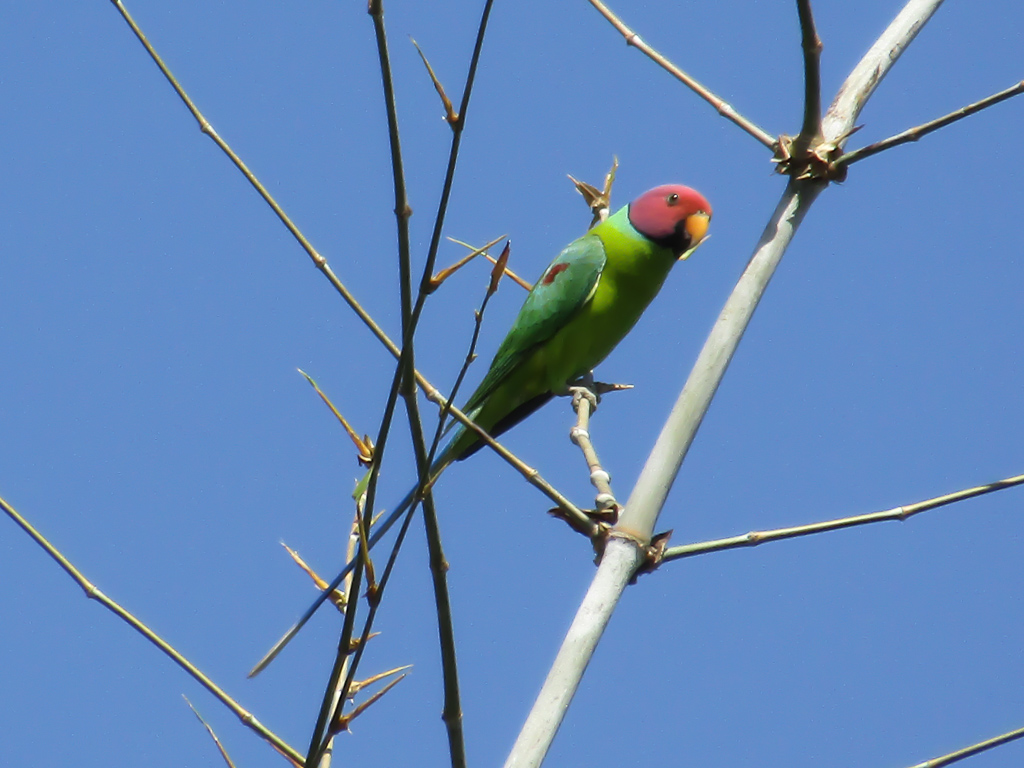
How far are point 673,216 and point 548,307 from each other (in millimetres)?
703

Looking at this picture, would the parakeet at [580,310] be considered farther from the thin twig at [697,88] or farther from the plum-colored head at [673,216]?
the thin twig at [697,88]

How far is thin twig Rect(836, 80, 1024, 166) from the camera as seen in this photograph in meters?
1.95

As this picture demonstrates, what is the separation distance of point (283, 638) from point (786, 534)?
95cm

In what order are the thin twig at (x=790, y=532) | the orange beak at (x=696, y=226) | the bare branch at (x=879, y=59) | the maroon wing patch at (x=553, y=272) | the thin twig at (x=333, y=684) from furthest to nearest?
the orange beak at (x=696, y=226) < the maroon wing patch at (x=553, y=272) < the bare branch at (x=879, y=59) < the thin twig at (x=790, y=532) < the thin twig at (x=333, y=684)

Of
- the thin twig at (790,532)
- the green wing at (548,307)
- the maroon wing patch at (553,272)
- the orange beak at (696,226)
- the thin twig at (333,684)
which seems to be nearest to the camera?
the thin twig at (333,684)

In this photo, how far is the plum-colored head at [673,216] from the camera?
4.39 m

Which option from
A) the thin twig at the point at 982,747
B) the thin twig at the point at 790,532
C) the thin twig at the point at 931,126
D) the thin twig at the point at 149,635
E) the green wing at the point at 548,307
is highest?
the green wing at the point at 548,307

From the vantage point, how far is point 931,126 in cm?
205

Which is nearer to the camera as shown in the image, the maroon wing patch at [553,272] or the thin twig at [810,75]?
the thin twig at [810,75]

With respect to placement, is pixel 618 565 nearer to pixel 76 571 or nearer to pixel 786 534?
pixel 786 534

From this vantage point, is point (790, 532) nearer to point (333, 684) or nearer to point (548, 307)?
point (333, 684)

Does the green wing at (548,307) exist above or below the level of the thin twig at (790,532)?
above

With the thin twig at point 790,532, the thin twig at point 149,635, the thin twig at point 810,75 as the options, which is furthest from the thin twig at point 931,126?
the thin twig at point 149,635

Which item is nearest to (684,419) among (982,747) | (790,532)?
(790,532)
